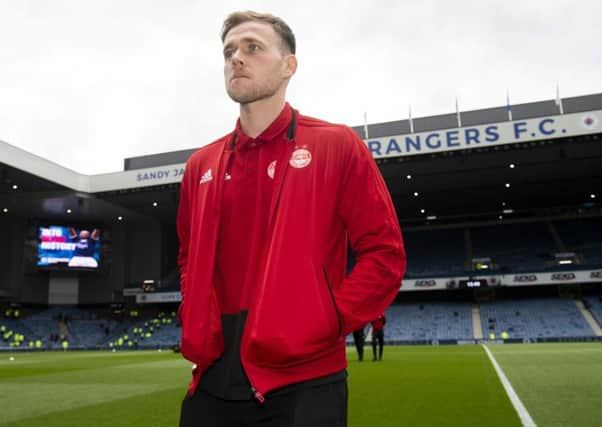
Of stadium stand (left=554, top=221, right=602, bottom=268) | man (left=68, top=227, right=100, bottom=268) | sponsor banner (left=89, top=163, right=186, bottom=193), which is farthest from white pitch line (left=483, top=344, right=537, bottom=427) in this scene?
man (left=68, top=227, right=100, bottom=268)

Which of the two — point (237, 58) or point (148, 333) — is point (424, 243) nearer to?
point (148, 333)

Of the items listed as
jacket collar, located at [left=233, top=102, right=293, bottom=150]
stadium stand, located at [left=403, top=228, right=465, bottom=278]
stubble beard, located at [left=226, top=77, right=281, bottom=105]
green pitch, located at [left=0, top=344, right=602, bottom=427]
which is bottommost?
green pitch, located at [left=0, top=344, right=602, bottom=427]

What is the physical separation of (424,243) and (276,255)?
47.2 m

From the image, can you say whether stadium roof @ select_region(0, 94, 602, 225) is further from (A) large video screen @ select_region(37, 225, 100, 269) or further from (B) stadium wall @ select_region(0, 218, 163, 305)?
(B) stadium wall @ select_region(0, 218, 163, 305)

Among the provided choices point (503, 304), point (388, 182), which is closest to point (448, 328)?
point (503, 304)

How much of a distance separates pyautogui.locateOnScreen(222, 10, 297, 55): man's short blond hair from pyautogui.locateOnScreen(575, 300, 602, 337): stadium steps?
122ft

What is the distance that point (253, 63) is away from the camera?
6.24 ft

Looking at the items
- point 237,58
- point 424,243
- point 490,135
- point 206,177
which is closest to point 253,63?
point 237,58

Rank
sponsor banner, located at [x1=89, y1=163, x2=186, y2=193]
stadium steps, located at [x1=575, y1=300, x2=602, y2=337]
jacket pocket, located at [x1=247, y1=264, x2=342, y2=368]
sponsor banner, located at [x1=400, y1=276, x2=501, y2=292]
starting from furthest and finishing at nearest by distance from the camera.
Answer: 1. sponsor banner, located at [x1=400, y1=276, x2=501, y2=292]
2. stadium steps, located at [x1=575, y1=300, x2=602, y2=337]
3. sponsor banner, located at [x1=89, y1=163, x2=186, y2=193]
4. jacket pocket, located at [x1=247, y1=264, x2=342, y2=368]

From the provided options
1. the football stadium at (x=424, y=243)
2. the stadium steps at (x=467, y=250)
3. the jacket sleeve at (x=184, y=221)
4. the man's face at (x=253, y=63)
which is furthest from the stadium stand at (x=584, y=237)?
the man's face at (x=253, y=63)

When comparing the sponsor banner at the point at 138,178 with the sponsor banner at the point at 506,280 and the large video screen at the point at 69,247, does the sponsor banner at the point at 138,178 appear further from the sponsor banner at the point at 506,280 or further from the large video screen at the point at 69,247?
the sponsor banner at the point at 506,280

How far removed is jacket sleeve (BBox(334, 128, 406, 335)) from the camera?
1612 millimetres

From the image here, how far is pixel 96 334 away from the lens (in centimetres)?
4384

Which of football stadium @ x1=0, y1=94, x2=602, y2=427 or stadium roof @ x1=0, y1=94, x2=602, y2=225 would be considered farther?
stadium roof @ x1=0, y1=94, x2=602, y2=225
